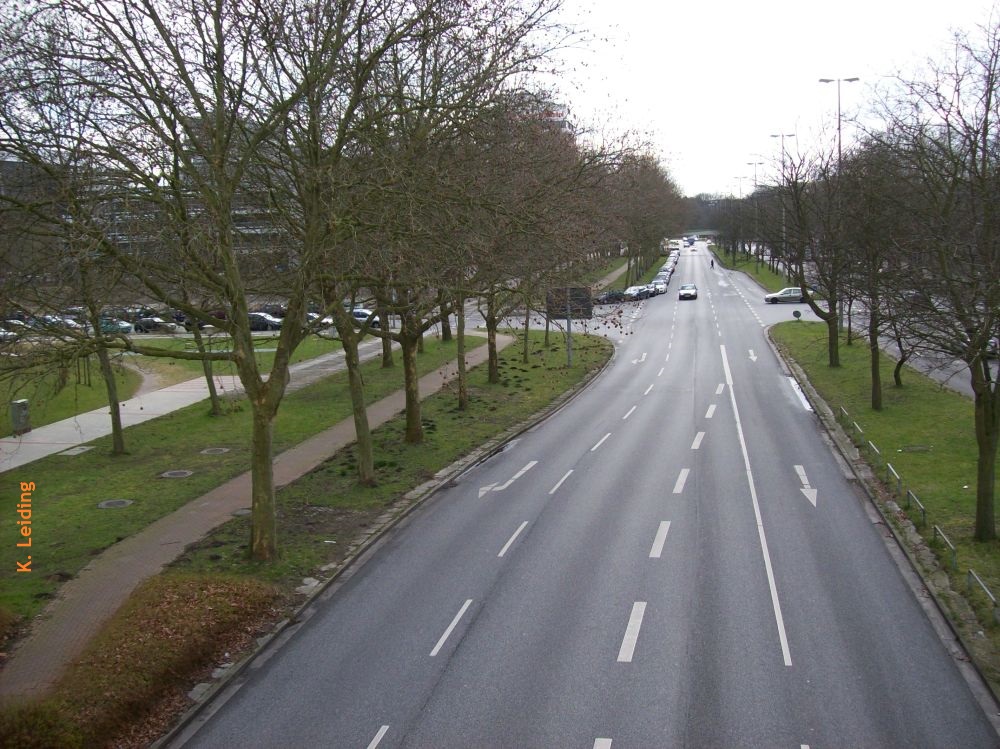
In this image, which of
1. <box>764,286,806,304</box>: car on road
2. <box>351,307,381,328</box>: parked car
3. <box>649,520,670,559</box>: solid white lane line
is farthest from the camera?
<box>764,286,806,304</box>: car on road

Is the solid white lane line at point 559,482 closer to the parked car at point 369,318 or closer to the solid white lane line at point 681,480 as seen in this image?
the solid white lane line at point 681,480

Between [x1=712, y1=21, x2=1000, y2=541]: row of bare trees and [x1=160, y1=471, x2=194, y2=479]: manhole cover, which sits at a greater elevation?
[x1=712, y1=21, x2=1000, y2=541]: row of bare trees

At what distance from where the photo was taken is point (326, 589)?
1362 centimetres

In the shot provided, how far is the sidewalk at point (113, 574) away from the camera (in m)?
10.5

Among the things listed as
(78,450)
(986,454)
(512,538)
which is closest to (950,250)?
(986,454)

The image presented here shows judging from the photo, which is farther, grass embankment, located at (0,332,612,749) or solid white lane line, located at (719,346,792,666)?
solid white lane line, located at (719,346,792,666)

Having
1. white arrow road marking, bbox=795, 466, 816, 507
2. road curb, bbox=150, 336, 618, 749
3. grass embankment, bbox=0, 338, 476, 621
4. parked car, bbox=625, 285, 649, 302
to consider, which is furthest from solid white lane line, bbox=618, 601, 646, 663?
parked car, bbox=625, 285, 649, 302

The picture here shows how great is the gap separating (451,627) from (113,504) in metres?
9.64

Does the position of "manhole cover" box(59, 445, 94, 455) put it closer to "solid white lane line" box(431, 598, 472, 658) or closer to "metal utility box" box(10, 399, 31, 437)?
"metal utility box" box(10, 399, 31, 437)

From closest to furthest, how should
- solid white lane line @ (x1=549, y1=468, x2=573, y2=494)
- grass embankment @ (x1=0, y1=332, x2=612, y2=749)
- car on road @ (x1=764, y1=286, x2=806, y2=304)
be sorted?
grass embankment @ (x1=0, y1=332, x2=612, y2=749) < solid white lane line @ (x1=549, y1=468, x2=573, y2=494) < car on road @ (x1=764, y1=286, x2=806, y2=304)

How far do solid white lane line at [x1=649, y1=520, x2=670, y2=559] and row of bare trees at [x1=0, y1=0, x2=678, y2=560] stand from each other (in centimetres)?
593

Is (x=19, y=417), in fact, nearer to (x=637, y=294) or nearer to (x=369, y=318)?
(x=369, y=318)

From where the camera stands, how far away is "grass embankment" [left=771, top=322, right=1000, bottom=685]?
13.6 metres

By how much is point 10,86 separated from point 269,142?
420 centimetres
